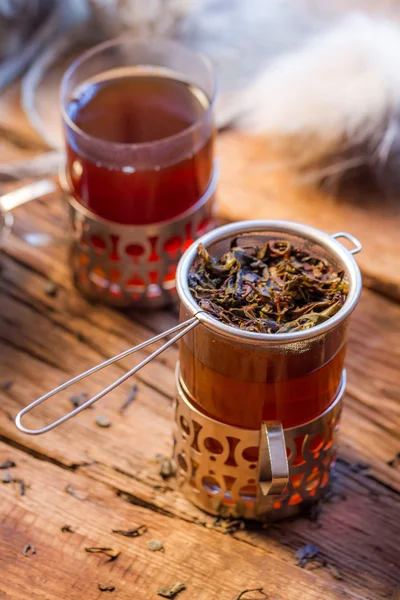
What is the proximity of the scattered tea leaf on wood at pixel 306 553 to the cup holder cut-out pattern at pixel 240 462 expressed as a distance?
0.13 ft

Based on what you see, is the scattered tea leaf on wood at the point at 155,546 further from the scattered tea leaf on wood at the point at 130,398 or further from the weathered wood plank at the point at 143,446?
the scattered tea leaf on wood at the point at 130,398

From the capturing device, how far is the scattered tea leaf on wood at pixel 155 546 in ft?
2.73

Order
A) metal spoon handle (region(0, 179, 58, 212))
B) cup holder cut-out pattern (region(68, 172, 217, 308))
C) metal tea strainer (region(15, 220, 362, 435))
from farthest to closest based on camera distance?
1. metal spoon handle (region(0, 179, 58, 212))
2. cup holder cut-out pattern (region(68, 172, 217, 308))
3. metal tea strainer (region(15, 220, 362, 435))

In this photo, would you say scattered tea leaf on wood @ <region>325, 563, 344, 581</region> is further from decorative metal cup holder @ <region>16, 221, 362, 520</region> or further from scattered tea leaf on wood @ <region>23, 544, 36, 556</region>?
scattered tea leaf on wood @ <region>23, 544, 36, 556</region>

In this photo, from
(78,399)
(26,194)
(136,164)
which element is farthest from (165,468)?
(26,194)

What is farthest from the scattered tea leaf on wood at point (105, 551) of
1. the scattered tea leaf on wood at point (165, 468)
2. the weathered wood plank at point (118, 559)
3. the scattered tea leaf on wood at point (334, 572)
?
the scattered tea leaf on wood at point (334, 572)

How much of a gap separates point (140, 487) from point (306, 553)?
0.62 ft

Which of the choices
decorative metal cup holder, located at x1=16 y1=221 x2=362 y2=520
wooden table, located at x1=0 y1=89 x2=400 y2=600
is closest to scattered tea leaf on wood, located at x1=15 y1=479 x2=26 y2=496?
wooden table, located at x1=0 y1=89 x2=400 y2=600

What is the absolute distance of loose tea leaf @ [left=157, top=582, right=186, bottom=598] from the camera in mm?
789

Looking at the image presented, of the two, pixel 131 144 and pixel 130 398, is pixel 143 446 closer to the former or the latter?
pixel 130 398

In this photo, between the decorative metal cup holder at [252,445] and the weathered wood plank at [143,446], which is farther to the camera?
the weathered wood plank at [143,446]

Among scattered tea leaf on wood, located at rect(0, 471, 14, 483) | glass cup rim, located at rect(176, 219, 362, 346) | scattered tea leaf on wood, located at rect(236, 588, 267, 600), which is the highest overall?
glass cup rim, located at rect(176, 219, 362, 346)

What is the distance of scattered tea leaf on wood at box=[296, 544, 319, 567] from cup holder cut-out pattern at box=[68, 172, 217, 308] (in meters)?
0.38

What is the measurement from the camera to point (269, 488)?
746mm
